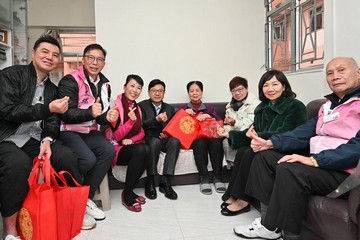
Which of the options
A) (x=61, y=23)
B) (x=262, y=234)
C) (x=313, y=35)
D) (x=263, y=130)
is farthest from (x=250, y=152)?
(x=61, y=23)

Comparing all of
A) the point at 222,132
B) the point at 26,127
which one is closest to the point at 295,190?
the point at 222,132

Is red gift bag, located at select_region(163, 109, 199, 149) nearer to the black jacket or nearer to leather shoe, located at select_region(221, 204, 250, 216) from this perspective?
leather shoe, located at select_region(221, 204, 250, 216)

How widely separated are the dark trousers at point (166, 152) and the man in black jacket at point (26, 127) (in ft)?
2.67

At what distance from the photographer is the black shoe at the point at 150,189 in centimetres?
266

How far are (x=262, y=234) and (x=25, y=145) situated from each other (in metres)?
1.77

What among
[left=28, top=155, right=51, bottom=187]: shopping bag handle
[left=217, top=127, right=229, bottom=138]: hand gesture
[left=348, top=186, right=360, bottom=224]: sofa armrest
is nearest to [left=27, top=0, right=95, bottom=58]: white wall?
[left=217, top=127, right=229, bottom=138]: hand gesture

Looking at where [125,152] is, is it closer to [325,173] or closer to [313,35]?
[325,173]

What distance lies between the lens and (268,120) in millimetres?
2254

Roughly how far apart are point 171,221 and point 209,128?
112 cm

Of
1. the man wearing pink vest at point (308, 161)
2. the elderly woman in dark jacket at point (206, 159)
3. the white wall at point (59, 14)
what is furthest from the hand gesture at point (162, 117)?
the white wall at point (59, 14)

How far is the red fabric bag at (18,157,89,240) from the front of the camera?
5.07 feet

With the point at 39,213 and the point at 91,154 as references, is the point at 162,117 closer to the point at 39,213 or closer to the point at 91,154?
the point at 91,154

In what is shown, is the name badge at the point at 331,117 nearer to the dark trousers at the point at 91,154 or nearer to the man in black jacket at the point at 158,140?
the man in black jacket at the point at 158,140

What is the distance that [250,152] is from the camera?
2158 mm
